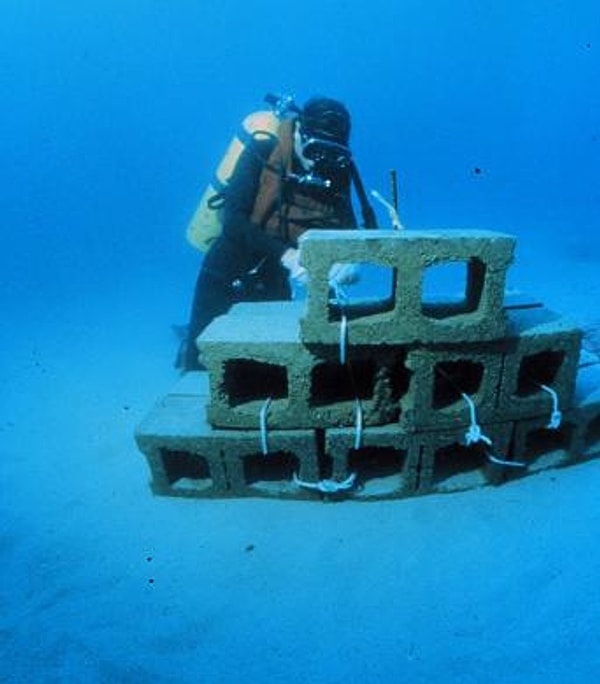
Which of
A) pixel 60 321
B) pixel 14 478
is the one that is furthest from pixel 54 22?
pixel 14 478

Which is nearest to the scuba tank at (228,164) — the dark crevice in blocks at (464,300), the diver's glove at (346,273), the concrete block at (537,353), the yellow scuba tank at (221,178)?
the yellow scuba tank at (221,178)

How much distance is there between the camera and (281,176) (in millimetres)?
4457

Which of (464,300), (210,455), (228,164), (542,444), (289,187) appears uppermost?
(228,164)

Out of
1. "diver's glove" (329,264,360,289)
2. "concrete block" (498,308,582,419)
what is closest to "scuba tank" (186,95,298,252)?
"diver's glove" (329,264,360,289)

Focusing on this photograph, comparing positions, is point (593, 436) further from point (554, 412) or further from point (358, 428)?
point (358, 428)

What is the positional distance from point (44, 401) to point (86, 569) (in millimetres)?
2874

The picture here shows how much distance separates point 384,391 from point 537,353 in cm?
96

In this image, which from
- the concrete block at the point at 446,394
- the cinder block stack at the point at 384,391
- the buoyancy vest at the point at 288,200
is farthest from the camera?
the buoyancy vest at the point at 288,200

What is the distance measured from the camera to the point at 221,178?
5133 millimetres

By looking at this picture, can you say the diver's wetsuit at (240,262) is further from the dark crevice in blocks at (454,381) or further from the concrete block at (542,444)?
the concrete block at (542,444)

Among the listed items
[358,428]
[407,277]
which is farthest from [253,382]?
[407,277]

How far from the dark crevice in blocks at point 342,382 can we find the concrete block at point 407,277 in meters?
0.59

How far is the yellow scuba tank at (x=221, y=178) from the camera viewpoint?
4770 mm

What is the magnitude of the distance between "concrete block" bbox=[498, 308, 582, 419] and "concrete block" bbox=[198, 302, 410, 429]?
613mm
